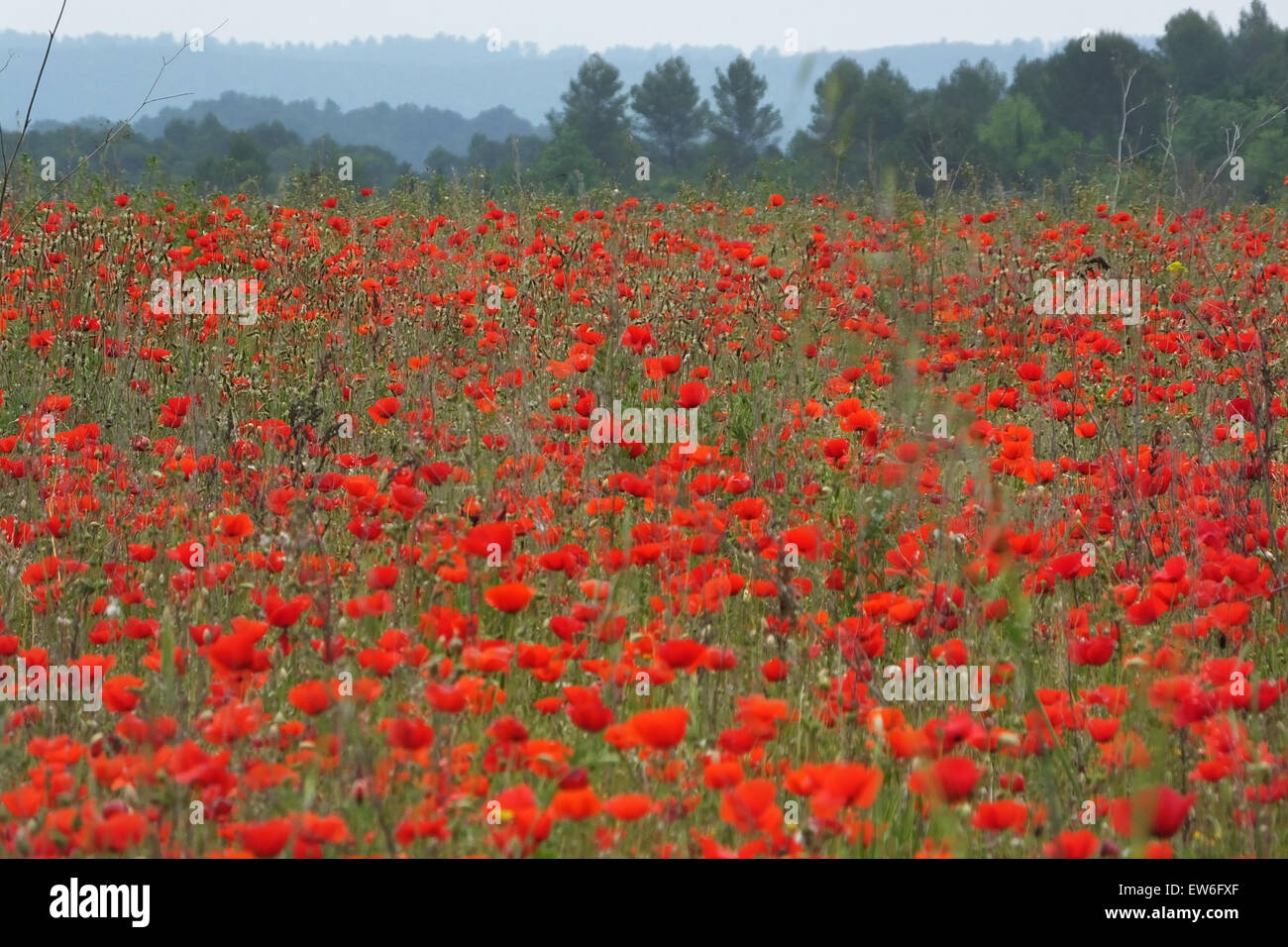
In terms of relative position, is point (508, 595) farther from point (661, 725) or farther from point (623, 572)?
point (623, 572)

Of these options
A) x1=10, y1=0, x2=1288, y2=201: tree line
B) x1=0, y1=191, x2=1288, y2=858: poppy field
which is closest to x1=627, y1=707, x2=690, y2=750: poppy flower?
x1=0, y1=191, x2=1288, y2=858: poppy field

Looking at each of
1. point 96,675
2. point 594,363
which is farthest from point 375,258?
point 96,675

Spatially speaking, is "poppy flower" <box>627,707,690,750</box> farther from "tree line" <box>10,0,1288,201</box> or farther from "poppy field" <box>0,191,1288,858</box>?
"tree line" <box>10,0,1288,201</box>

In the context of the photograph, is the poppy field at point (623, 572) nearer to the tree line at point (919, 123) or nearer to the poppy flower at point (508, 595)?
the poppy flower at point (508, 595)

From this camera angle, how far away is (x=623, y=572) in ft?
10.2

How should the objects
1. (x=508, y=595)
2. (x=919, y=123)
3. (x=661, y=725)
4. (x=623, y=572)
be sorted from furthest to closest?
(x=919, y=123)
(x=623, y=572)
(x=508, y=595)
(x=661, y=725)

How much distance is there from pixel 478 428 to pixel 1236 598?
2.50 m

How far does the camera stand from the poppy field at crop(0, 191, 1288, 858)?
2.02 meters

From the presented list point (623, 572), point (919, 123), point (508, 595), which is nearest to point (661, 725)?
point (508, 595)

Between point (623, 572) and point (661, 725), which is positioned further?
point (623, 572)

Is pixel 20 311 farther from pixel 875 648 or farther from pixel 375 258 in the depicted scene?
pixel 875 648

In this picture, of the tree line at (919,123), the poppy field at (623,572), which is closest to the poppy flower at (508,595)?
the poppy field at (623,572)

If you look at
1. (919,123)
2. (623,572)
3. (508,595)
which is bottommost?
(623,572)
